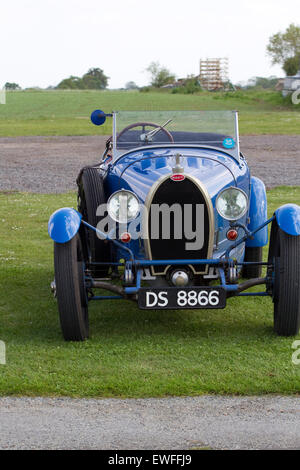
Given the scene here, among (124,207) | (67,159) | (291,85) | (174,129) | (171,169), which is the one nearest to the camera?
(124,207)

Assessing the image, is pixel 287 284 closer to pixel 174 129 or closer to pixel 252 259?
pixel 252 259

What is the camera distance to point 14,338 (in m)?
5.45

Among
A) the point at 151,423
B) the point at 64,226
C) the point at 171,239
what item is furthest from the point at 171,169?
the point at 151,423

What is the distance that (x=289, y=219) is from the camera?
208 inches

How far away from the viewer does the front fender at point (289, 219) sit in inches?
205

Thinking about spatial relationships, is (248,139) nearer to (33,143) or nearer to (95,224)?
(33,143)

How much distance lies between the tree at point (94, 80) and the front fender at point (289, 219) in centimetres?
11776

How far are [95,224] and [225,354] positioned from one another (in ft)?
6.02

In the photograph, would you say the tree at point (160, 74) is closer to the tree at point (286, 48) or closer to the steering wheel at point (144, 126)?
the tree at point (286, 48)

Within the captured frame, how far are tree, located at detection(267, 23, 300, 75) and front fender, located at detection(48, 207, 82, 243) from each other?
7363cm

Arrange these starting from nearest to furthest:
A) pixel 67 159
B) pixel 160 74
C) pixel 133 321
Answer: pixel 133 321 < pixel 67 159 < pixel 160 74

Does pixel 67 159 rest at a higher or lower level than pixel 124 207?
lower

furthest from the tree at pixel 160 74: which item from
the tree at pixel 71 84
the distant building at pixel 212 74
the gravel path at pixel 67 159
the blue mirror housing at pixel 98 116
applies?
the blue mirror housing at pixel 98 116

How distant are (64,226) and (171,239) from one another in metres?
0.85
